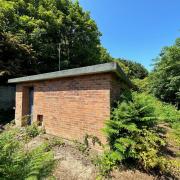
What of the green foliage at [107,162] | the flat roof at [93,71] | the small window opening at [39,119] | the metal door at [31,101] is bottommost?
the green foliage at [107,162]

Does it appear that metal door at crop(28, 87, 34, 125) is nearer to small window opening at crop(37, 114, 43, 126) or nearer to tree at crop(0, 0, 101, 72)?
small window opening at crop(37, 114, 43, 126)

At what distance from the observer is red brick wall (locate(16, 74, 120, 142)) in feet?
19.5

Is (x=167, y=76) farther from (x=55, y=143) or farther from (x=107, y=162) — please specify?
(x=107, y=162)

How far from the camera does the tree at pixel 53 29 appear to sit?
691 inches

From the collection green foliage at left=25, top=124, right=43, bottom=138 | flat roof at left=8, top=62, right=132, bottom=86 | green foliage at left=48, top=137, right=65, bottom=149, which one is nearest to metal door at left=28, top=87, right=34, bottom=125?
green foliage at left=25, top=124, right=43, bottom=138

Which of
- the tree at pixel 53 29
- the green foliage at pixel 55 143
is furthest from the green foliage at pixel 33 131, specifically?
the tree at pixel 53 29

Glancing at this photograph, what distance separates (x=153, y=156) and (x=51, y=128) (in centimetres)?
438

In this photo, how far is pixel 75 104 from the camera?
22.5ft

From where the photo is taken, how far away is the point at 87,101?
6.43m

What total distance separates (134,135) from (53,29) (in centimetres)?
1648

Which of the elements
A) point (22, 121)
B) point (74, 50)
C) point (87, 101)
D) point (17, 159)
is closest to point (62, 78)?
point (87, 101)

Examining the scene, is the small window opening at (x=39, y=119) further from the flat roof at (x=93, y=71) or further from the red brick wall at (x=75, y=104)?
the flat roof at (x=93, y=71)

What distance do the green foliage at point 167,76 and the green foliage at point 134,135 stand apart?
423 inches

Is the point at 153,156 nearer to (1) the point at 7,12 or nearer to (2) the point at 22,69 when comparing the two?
(2) the point at 22,69
